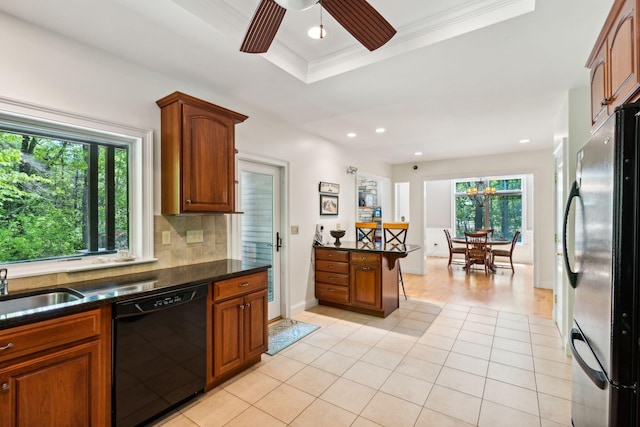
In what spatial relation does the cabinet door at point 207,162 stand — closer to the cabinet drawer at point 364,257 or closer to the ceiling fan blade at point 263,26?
the ceiling fan blade at point 263,26

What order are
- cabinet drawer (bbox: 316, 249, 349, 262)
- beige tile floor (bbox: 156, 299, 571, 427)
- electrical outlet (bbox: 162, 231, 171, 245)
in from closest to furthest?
beige tile floor (bbox: 156, 299, 571, 427)
electrical outlet (bbox: 162, 231, 171, 245)
cabinet drawer (bbox: 316, 249, 349, 262)

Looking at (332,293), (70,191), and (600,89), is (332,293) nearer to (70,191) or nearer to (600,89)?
(70,191)

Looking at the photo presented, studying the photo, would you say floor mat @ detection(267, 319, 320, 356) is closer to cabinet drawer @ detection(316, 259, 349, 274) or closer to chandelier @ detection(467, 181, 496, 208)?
cabinet drawer @ detection(316, 259, 349, 274)

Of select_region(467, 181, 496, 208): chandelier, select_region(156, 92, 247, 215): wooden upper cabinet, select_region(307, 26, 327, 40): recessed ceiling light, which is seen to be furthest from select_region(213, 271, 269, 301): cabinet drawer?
select_region(467, 181, 496, 208): chandelier

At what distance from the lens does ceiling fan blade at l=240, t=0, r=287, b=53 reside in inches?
58.4

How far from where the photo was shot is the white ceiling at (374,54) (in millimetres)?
1829

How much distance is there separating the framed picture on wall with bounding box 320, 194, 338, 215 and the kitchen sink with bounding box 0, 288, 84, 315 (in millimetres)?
3130

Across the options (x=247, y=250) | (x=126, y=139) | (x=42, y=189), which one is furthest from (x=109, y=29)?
(x=247, y=250)

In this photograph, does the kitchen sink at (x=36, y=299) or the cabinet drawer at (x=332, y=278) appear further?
the cabinet drawer at (x=332, y=278)

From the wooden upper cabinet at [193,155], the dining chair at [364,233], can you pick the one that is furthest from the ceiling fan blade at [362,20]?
the dining chair at [364,233]

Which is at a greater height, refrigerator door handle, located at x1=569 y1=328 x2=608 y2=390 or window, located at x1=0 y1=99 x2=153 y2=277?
window, located at x1=0 y1=99 x2=153 y2=277

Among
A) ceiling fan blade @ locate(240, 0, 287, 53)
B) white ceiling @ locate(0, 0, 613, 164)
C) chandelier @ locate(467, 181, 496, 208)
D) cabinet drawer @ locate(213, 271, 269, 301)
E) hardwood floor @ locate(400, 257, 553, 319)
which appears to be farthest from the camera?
chandelier @ locate(467, 181, 496, 208)

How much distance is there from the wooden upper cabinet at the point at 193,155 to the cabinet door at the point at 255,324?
82cm

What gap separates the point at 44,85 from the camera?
1.92 meters
